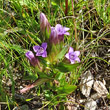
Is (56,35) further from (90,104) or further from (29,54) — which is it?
(90,104)

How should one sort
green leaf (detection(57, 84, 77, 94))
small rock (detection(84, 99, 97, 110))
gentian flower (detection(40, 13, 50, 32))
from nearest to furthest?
gentian flower (detection(40, 13, 50, 32)), green leaf (detection(57, 84, 77, 94)), small rock (detection(84, 99, 97, 110))

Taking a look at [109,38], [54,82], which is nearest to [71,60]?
[54,82]

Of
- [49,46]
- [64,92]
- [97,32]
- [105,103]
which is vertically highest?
[97,32]

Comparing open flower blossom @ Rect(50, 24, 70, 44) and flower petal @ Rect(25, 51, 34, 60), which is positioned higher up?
open flower blossom @ Rect(50, 24, 70, 44)

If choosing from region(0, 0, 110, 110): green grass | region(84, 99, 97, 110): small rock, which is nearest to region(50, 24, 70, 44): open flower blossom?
→ region(0, 0, 110, 110): green grass

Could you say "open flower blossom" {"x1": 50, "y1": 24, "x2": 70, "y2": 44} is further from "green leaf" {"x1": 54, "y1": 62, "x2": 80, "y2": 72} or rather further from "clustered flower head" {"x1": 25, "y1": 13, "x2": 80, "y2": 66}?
"green leaf" {"x1": 54, "y1": 62, "x2": 80, "y2": 72}

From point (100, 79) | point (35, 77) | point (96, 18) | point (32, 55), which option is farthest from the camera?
point (96, 18)

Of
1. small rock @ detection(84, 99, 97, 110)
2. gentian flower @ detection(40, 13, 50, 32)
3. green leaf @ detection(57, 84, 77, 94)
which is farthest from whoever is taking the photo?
small rock @ detection(84, 99, 97, 110)

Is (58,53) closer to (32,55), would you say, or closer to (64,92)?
(32,55)

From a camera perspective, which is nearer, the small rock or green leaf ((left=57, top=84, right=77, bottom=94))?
green leaf ((left=57, top=84, right=77, bottom=94))

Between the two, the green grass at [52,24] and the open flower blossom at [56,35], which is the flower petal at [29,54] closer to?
the open flower blossom at [56,35]

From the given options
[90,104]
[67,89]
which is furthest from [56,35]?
[90,104]
